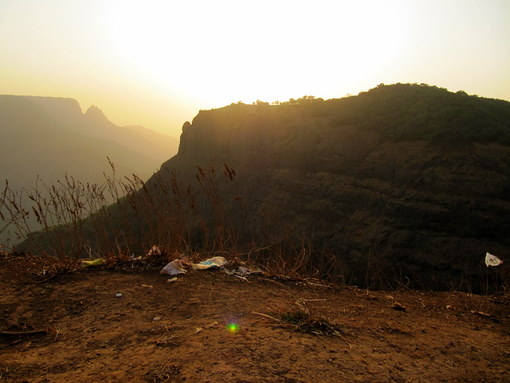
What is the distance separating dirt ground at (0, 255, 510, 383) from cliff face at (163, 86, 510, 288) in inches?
268

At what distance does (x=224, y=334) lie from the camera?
2086mm

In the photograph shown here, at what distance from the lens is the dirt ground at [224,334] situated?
172 centimetres

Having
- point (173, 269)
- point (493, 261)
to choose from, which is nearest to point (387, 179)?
point (493, 261)

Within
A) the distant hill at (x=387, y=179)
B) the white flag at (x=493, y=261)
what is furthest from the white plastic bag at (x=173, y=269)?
the distant hill at (x=387, y=179)

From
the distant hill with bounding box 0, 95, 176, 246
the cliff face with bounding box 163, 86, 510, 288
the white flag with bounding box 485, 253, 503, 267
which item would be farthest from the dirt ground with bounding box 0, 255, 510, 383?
the distant hill with bounding box 0, 95, 176, 246

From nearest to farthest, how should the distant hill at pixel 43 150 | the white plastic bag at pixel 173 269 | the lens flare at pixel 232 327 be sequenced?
the lens flare at pixel 232 327, the white plastic bag at pixel 173 269, the distant hill at pixel 43 150

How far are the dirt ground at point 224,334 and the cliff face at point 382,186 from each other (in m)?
6.80

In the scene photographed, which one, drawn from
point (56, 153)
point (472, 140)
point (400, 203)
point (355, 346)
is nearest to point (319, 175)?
point (400, 203)

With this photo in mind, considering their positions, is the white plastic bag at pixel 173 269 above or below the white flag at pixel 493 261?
below

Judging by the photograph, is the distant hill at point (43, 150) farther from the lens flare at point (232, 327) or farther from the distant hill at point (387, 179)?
the lens flare at point (232, 327)

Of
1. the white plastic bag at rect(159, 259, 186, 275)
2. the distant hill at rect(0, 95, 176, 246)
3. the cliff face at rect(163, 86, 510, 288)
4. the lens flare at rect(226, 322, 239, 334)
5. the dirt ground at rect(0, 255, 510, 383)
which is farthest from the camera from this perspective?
the distant hill at rect(0, 95, 176, 246)

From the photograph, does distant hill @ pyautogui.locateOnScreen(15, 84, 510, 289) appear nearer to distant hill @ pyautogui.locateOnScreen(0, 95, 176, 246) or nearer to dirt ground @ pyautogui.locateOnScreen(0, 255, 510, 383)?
dirt ground @ pyautogui.locateOnScreen(0, 255, 510, 383)

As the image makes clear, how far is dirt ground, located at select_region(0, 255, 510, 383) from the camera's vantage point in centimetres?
172

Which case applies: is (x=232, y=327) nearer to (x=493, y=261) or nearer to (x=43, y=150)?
(x=493, y=261)
